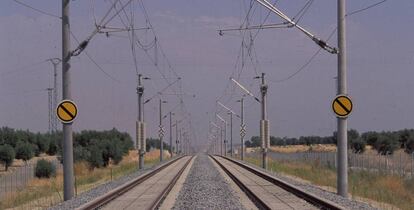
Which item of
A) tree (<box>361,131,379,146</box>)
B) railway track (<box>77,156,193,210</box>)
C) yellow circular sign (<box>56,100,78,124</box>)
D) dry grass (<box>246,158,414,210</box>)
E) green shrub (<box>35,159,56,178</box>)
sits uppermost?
yellow circular sign (<box>56,100,78,124</box>)

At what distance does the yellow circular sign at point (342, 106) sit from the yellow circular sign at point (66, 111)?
9.32 meters

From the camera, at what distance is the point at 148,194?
32.9 metres

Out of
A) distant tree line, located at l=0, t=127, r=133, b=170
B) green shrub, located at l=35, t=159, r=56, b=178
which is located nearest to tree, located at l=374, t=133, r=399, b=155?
distant tree line, located at l=0, t=127, r=133, b=170

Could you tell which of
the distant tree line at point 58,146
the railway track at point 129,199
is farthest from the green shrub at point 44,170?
the railway track at point 129,199

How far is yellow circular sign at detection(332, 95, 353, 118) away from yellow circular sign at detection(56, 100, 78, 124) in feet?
30.6

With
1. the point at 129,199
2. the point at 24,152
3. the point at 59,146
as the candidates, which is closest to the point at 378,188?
the point at 129,199

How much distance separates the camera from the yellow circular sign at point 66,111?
28375 mm

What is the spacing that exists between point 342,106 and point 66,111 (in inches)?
389

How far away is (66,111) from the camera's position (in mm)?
28500

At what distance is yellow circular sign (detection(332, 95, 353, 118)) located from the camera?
28.5 m

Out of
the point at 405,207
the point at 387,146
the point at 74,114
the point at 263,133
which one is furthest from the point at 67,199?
the point at 387,146

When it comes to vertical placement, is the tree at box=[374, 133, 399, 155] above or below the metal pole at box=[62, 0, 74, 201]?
below

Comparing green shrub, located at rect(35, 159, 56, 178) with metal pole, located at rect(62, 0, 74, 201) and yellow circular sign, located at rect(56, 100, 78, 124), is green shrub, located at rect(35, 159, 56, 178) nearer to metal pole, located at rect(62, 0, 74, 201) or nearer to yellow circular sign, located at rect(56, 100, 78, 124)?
metal pole, located at rect(62, 0, 74, 201)

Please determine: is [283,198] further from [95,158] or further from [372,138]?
[372,138]
